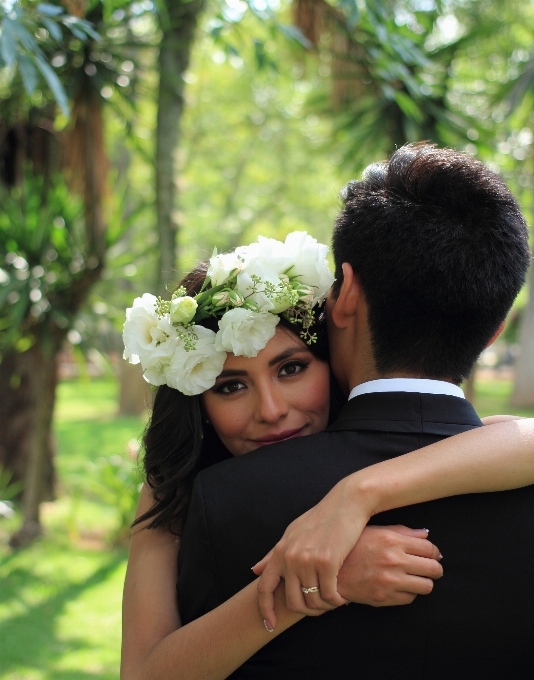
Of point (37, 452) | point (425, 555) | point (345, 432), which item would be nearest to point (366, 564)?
point (425, 555)

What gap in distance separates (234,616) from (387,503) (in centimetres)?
40

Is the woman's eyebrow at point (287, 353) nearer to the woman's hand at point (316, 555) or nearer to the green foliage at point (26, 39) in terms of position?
the woman's hand at point (316, 555)

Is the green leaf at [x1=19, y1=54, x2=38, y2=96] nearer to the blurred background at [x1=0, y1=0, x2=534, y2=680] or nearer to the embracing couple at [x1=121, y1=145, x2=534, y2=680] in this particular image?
the blurred background at [x1=0, y1=0, x2=534, y2=680]

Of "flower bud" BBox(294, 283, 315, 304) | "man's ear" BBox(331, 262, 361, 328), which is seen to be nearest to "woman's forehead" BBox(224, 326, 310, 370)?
"flower bud" BBox(294, 283, 315, 304)

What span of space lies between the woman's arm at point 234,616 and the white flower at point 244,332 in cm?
64

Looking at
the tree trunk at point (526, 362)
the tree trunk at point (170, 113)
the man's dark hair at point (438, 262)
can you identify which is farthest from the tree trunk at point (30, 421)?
the tree trunk at point (526, 362)

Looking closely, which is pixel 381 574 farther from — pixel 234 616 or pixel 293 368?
pixel 293 368

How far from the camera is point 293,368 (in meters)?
2.18

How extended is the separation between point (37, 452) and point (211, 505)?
6.60m

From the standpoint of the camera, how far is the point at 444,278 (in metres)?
1.61

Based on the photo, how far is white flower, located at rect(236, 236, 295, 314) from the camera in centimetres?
206

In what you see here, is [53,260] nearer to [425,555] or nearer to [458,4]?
[425,555]

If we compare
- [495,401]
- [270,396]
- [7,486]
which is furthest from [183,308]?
[495,401]

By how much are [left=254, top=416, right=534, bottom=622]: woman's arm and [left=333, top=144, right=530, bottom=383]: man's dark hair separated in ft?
0.72
